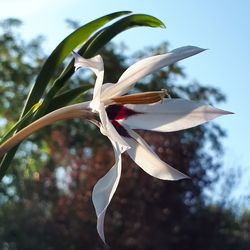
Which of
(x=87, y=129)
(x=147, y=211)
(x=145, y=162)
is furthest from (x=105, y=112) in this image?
(x=87, y=129)

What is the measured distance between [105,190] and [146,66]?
24cm

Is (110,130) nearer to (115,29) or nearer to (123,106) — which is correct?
(123,106)

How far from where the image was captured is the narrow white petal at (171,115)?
1.46m

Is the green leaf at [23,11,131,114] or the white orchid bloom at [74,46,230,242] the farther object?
the green leaf at [23,11,131,114]

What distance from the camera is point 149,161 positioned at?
1.46m

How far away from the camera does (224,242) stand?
Answer: 13.0 metres

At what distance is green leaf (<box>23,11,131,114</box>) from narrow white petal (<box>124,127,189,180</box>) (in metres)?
0.23

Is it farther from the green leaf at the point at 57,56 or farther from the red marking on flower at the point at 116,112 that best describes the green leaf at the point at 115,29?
the red marking on flower at the point at 116,112

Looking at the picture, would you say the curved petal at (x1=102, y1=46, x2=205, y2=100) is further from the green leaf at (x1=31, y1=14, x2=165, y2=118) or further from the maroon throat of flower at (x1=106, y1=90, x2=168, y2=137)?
the green leaf at (x1=31, y1=14, x2=165, y2=118)

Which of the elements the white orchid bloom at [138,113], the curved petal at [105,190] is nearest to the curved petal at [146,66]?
the white orchid bloom at [138,113]

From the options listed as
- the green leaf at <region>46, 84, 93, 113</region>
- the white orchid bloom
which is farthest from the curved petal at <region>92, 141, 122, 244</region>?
the green leaf at <region>46, 84, 93, 113</region>

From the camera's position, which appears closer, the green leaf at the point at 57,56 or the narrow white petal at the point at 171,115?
the narrow white petal at the point at 171,115

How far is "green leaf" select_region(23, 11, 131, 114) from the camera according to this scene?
162cm

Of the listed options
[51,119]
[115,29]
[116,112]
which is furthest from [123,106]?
[115,29]
